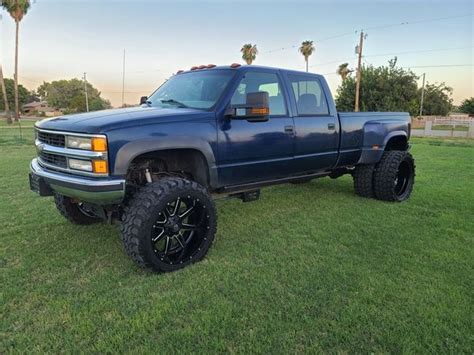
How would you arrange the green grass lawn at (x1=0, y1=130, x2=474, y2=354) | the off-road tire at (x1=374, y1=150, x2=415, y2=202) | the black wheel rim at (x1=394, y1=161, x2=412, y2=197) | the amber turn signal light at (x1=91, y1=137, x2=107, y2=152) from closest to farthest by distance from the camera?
the green grass lawn at (x1=0, y1=130, x2=474, y2=354) < the amber turn signal light at (x1=91, y1=137, x2=107, y2=152) < the off-road tire at (x1=374, y1=150, x2=415, y2=202) < the black wheel rim at (x1=394, y1=161, x2=412, y2=197)

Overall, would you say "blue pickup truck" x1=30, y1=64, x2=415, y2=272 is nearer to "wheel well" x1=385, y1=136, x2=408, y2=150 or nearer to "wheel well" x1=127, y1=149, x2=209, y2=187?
"wheel well" x1=127, y1=149, x2=209, y2=187

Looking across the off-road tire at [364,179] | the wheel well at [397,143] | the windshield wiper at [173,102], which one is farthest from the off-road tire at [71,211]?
the wheel well at [397,143]

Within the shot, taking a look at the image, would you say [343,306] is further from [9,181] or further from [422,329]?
[9,181]

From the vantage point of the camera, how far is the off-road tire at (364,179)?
19.3 feet

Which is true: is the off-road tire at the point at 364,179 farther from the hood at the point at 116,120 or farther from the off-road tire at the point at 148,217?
the off-road tire at the point at 148,217

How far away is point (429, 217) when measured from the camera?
4980 mm

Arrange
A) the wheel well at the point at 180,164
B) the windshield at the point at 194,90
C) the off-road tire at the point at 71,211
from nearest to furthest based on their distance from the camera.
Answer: the wheel well at the point at 180,164 → the windshield at the point at 194,90 → the off-road tire at the point at 71,211

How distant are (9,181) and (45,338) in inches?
224

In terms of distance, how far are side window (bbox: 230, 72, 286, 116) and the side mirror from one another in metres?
0.24

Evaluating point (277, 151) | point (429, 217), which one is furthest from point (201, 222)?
point (429, 217)

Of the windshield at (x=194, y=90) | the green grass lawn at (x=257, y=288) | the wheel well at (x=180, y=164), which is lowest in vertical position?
the green grass lawn at (x=257, y=288)

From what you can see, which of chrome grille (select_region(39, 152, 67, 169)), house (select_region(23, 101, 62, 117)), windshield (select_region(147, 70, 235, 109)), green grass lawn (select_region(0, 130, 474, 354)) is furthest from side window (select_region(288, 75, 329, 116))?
house (select_region(23, 101, 62, 117))

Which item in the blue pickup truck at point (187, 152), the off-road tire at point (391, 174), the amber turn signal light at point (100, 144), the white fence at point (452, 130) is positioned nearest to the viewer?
the amber turn signal light at point (100, 144)

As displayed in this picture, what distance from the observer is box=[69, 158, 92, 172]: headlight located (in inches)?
118
